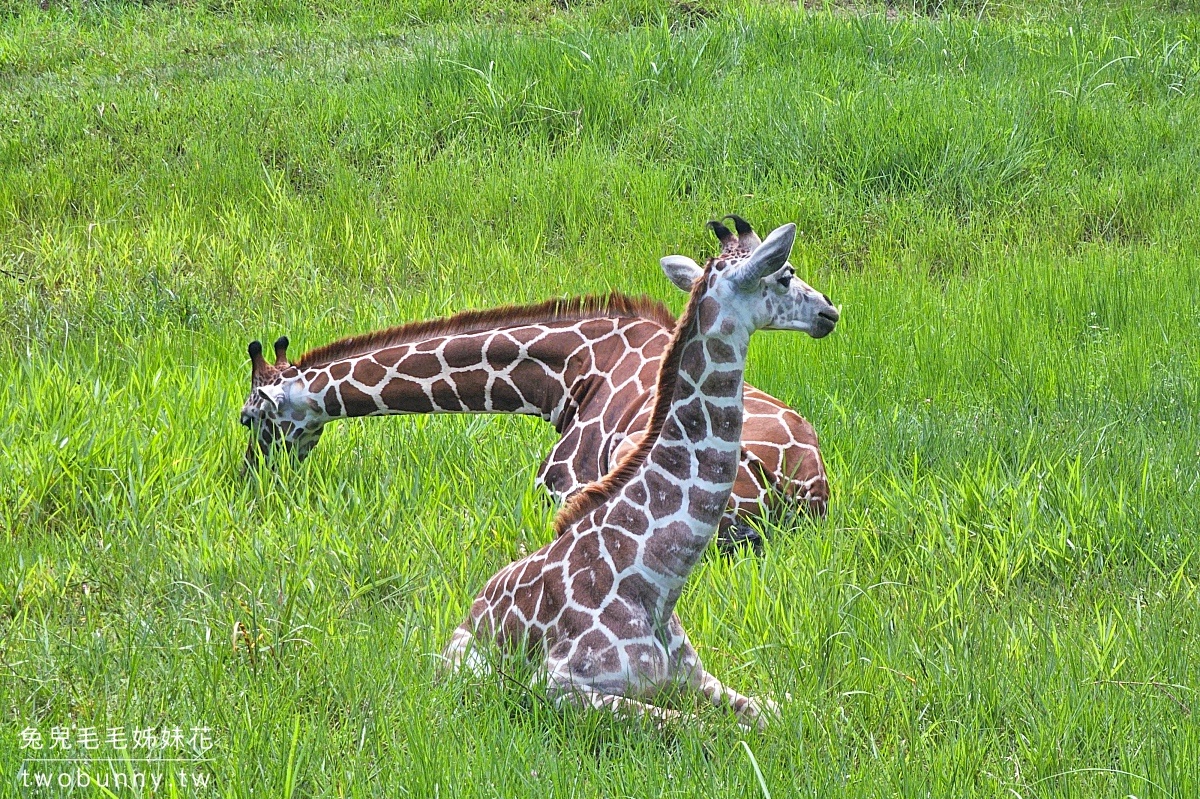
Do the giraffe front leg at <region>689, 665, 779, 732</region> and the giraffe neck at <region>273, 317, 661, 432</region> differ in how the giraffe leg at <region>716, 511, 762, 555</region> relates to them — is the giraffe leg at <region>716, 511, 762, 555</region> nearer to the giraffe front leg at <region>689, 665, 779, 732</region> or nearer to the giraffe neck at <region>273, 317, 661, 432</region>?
the giraffe neck at <region>273, 317, 661, 432</region>

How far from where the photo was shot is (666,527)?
372 cm

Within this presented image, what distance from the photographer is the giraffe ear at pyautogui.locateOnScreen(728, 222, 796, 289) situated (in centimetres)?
362

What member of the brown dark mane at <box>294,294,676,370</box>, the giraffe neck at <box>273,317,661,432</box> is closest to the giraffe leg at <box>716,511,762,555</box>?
the giraffe neck at <box>273,317,661,432</box>

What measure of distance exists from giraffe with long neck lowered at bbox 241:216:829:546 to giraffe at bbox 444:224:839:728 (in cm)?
177

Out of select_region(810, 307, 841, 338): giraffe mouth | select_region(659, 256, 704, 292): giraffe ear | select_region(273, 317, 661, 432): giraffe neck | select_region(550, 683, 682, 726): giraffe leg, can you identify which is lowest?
select_region(273, 317, 661, 432): giraffe neck

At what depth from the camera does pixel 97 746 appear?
365cm

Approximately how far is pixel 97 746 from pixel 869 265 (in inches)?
268

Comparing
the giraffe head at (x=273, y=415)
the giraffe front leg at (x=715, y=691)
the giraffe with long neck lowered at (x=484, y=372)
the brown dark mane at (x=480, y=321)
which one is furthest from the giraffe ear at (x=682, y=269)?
the giraffe head at (x=273, y=415)

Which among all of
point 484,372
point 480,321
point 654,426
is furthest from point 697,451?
point 480,321

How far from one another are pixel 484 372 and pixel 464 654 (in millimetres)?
2134

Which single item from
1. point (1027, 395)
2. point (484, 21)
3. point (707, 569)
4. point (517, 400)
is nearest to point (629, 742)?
point (707, 569)

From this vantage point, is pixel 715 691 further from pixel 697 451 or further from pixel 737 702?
pixel 697 451

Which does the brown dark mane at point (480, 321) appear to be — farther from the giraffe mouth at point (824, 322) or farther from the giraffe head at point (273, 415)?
the giraffe mouth at point (824, 322)

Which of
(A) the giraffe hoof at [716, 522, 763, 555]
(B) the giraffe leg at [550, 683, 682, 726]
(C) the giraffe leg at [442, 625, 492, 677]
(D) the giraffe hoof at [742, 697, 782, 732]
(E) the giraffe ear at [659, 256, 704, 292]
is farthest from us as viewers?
(A) the giraffe hoof at [716, 522, 763, 555]
